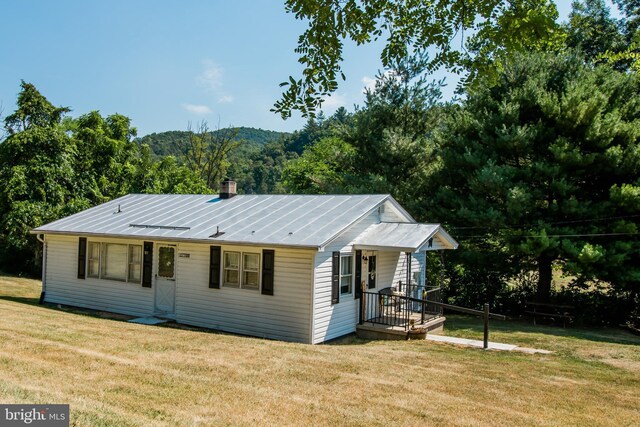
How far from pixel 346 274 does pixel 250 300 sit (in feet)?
8.83

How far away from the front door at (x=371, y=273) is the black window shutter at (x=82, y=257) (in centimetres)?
911

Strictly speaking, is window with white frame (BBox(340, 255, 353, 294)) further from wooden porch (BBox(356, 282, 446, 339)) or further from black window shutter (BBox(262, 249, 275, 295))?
black window shutter (BBox(262, 249, 275, 295))

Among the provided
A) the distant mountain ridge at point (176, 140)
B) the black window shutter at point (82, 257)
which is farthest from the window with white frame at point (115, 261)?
the distant mountain ridge at point (176, 140)

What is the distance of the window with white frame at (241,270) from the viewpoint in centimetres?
1336

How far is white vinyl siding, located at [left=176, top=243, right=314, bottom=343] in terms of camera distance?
12.5 metres

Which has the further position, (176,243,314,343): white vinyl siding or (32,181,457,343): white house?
(32,181,457,343): white house

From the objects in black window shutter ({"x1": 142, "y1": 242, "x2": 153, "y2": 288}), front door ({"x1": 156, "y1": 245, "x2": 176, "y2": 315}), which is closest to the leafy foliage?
black window shutter ({"x1": 142, "y1": 242, "x2": 153, "y2": 288})

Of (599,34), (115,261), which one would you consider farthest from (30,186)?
(599,34)

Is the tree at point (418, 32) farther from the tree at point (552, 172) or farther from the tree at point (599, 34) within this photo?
the tree at point (599, 34)

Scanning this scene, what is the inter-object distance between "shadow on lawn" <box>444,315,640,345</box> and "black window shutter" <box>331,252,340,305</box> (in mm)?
4173

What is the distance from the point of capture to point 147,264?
15.2m

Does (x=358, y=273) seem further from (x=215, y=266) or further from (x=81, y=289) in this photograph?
(x=81, y=289)

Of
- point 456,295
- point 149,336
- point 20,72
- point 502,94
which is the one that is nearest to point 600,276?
point 456,295

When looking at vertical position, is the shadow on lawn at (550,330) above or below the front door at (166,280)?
below
